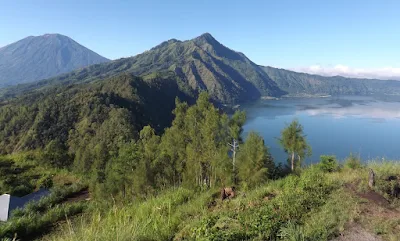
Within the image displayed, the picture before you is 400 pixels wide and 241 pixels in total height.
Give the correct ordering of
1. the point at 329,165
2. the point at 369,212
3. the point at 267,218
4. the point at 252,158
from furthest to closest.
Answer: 1. the point at 252,158
2. the point at 329,165
3. the point at 369,212
4. the point at 267,218

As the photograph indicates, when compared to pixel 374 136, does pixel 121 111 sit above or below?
above

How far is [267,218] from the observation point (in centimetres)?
401

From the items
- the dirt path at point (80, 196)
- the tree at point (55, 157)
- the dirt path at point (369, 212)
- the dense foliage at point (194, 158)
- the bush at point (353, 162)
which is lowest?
the tree at point (55, 157)

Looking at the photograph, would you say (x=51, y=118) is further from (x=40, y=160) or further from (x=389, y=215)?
(x=389, y=215)

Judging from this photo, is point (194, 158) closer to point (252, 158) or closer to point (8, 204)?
point (252, 158)

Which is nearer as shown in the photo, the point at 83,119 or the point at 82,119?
the point at 83,119

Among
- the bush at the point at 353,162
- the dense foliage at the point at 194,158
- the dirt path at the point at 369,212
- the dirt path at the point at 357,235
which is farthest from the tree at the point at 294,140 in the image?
the dirt path at the point at 357,235

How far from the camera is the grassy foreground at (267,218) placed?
349cm

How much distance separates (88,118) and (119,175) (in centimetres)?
7987

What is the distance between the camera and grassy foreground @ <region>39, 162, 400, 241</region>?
11.5ft

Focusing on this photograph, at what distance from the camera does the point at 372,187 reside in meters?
5.59

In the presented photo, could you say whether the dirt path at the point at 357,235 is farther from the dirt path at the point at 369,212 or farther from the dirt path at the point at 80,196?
the dirt path at the point at 80,196

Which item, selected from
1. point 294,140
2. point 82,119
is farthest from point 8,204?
point 82,119

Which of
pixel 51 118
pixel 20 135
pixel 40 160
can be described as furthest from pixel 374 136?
pixel 20 135
